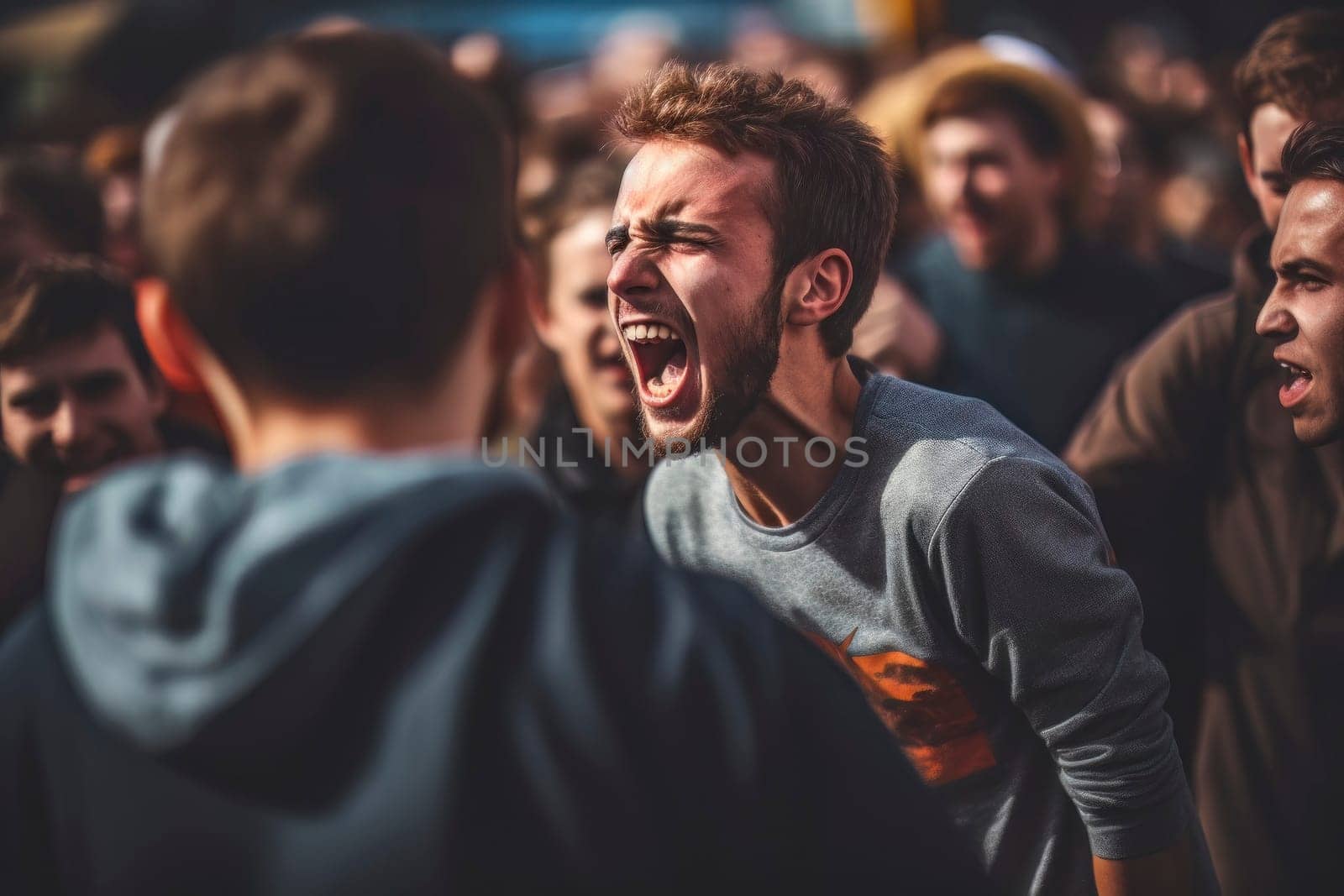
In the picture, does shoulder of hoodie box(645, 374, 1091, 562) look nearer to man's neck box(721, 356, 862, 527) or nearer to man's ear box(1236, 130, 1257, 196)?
man's neck box(721, 356, 862, 527)

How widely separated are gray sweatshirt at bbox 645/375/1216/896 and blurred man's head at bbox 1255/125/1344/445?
523mm

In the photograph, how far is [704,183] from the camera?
95.0 inches

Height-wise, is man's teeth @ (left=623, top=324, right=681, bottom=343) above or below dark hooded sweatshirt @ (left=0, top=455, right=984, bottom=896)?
above

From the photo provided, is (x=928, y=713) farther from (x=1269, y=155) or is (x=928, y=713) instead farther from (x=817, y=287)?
(x=1269, y=155)

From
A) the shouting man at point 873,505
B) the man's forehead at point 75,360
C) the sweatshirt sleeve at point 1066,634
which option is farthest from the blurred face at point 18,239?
the sweatshirt sleeve at point 1066,634

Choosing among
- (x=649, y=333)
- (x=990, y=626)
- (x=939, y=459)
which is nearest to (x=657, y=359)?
(x=649, y=333)

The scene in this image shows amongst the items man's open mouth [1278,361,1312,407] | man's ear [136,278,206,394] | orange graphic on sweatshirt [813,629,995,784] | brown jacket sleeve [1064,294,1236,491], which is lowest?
orange graphic on sweatshirt [813,629,995,784]

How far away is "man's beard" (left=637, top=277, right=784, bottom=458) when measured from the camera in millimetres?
2443

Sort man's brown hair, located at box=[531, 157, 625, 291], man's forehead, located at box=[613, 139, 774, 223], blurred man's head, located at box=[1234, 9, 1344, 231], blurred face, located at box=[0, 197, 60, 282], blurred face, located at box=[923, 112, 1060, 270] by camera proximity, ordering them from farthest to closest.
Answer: blurred face, located at box=[923, 112, 1060, 270] < blurred face, located at box=[0, 197, 60, 282] < man's brown hair, located at box=[531, 157, 625, 291] < blurred man's head, located at box=[1234, 9, 1344, 231] < man's forehead, located at box=[613, 139, 774, 223]

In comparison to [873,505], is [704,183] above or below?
above

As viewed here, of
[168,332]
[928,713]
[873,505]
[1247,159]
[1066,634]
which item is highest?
[1247,159]

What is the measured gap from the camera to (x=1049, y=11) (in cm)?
1383

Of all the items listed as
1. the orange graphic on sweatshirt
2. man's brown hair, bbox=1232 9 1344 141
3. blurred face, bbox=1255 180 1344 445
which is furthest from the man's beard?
man's brown hair, bbox=1232 9 1344 141

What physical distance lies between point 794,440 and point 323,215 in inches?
50.0
